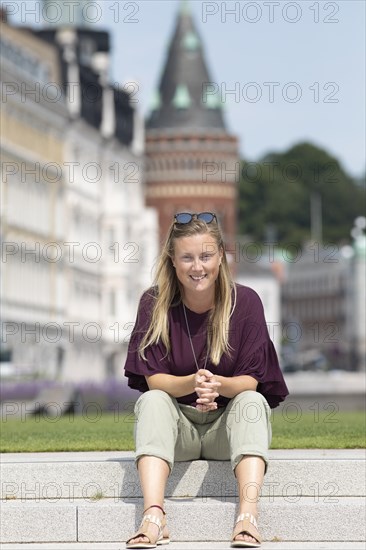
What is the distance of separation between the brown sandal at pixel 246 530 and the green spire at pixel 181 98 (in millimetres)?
88641

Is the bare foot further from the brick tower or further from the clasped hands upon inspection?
the brick tower

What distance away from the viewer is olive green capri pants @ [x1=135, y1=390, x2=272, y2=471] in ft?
29.9

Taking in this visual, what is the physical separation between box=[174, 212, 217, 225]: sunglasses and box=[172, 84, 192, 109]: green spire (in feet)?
288

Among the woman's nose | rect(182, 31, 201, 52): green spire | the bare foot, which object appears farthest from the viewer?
rect(182, 31, 201, 52): green spire

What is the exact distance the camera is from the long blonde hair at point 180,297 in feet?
30.9

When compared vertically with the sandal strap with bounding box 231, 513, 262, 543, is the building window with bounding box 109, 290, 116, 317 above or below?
above

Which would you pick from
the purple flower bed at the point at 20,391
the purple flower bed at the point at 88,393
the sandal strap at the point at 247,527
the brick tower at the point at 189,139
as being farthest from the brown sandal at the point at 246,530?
the brick tower at the point at 189,139

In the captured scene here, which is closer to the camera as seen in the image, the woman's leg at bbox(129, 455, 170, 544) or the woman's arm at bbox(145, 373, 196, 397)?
the woman's leg at bbox(129, 455, 170, 544)

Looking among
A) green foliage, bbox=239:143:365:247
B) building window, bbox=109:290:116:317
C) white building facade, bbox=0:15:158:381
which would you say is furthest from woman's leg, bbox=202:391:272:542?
green foliage, bbox=239:143:365:247

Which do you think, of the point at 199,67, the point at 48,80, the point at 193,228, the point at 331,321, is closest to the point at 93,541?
the point at 193,228

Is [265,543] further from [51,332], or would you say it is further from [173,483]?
[51,332]

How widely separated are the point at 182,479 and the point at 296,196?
131 m

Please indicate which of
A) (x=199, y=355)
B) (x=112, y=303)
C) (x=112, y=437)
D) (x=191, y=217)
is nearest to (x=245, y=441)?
(x=199, y=355)

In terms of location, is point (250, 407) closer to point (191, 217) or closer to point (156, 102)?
point (191, 217)
